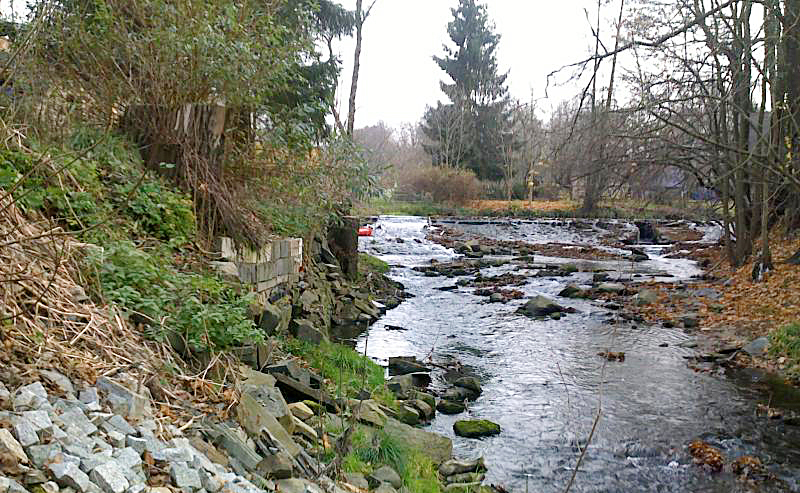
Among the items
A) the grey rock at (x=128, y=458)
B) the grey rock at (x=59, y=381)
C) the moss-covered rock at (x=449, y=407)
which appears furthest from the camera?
the moss-covered rock at (x=449, y=407)

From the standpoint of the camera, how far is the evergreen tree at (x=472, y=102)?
42.3 metres

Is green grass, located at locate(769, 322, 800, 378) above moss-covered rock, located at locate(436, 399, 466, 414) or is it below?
above

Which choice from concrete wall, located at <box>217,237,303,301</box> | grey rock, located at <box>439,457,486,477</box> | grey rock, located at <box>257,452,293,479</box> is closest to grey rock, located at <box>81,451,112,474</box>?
grey rock, located at <box>257,452,293,479</box>

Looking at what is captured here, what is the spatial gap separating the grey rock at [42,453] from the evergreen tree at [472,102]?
3983 centimetres

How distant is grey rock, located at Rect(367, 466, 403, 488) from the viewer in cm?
446

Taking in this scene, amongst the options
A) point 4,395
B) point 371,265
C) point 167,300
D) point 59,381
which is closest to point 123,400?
point 59,381

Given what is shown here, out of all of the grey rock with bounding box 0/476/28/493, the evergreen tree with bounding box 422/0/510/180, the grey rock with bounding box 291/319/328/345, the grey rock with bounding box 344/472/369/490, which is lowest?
the grey rock with bounding box 344/472/369/490

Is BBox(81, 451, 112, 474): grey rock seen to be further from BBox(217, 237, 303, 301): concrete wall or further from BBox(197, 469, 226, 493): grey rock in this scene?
BBox(217, 237, 303, 301): concrete wall

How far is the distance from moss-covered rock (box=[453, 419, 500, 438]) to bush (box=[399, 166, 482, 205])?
3216 centimetres

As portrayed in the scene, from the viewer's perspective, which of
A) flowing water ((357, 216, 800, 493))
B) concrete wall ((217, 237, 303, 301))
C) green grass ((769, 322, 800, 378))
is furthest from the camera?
green grass ((769, 322, 800, 378))

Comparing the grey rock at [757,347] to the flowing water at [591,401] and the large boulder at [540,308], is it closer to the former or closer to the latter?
the flowing water at [591,401]

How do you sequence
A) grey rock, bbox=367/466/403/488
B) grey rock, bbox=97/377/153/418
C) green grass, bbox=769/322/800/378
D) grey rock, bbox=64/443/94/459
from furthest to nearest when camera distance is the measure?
green grass, bbox=769/322/800/378 → grey rock, bbox=367/466/403/488 → grey rock, bbox=97/377/153/418 → grey rock, bbox=64/443/94/459

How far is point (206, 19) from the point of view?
682 cm

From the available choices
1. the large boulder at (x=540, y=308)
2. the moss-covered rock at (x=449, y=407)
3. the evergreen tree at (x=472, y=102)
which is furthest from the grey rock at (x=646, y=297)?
the evergreen tree at (x=472, y=102)
